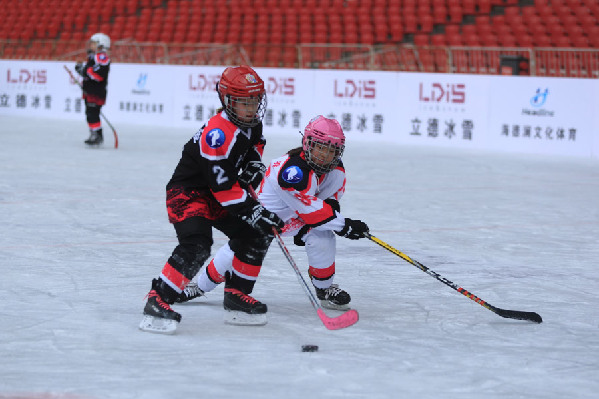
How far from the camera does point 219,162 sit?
389 centimetres

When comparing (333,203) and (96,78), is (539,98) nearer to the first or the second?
(96,78)

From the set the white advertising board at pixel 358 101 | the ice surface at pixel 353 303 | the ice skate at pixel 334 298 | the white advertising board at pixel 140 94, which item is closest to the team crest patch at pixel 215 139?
the ice surface at pixel 353 303

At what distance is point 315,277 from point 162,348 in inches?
41.6

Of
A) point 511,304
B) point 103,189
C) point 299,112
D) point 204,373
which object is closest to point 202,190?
point 204,373

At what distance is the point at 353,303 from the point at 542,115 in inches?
365

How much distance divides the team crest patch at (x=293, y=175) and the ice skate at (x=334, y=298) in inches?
24.8

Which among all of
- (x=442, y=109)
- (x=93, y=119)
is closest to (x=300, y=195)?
(x=93, y=119)

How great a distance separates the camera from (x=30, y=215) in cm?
705

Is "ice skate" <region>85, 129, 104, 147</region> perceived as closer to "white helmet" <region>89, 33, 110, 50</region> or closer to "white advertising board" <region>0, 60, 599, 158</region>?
"white helmet" <region>89, 33, 110, 50</region>

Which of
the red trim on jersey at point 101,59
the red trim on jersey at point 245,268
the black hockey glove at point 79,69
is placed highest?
the red trim on jersey at point 101,59

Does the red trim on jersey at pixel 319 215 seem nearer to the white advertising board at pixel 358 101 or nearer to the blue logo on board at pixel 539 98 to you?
the blue logo on board at pixel 539 98

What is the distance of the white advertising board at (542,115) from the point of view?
12812 millimetres

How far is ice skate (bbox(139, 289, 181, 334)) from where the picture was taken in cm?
384

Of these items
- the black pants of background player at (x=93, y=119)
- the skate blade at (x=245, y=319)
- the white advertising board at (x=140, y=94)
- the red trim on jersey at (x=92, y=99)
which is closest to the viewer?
the skate blade at (x=245, y=319)
